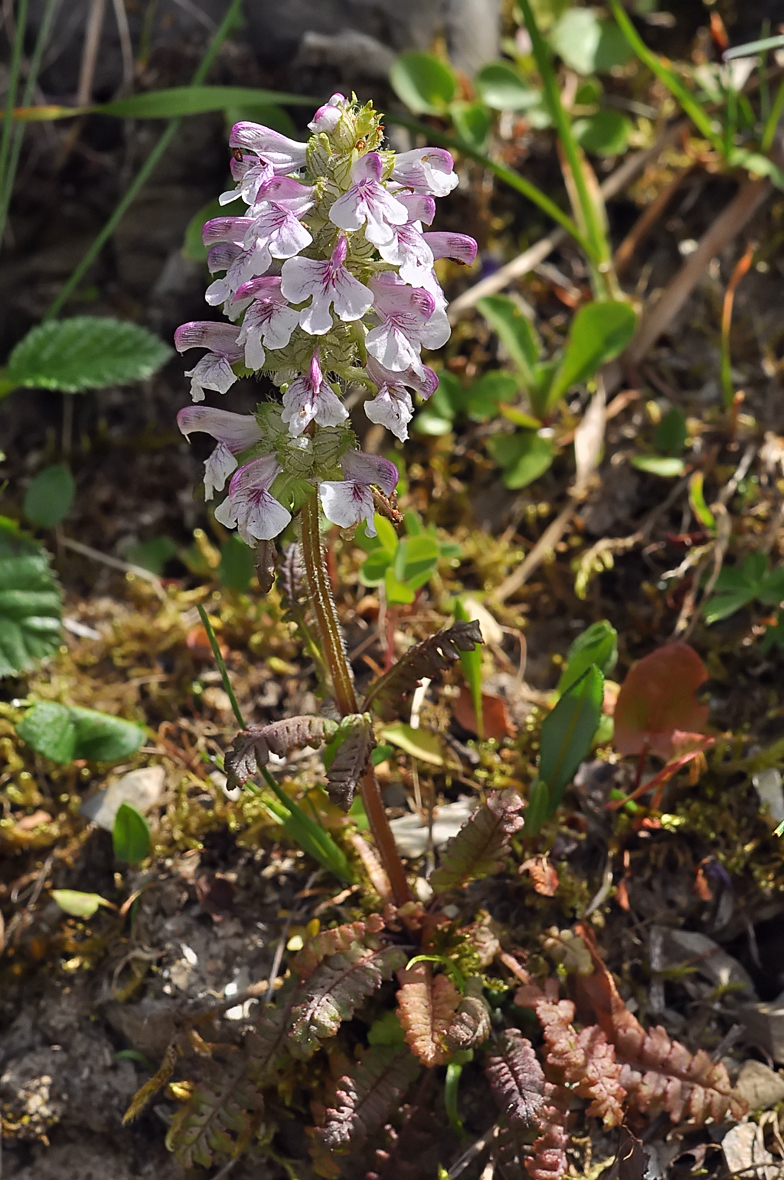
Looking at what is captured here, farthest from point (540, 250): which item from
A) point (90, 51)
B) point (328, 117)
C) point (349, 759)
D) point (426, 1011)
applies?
point (426, 1011)

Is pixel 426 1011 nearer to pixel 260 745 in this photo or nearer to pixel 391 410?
pixel 260 745

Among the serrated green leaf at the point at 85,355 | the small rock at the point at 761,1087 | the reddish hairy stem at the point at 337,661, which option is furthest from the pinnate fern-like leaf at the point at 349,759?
the serrated green leaf at the point at 85,355

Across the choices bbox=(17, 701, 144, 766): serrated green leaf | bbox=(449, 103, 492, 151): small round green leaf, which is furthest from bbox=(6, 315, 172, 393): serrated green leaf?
bbox=(449, 103, 492, 151): small round green leaf

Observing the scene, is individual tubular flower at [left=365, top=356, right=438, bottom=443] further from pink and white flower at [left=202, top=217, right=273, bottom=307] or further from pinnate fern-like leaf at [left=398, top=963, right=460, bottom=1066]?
pinnate fern-like leaf at [left=398, top=963, right=460, bottom=1066]

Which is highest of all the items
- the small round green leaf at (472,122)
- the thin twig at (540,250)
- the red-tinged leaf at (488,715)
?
the small round green leaf at (472,122)

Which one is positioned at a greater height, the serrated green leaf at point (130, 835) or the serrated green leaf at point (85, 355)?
the serrated green leaf at point (85, 355)

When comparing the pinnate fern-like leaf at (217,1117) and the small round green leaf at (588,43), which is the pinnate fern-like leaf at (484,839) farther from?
the small round green leaf at (588,43)

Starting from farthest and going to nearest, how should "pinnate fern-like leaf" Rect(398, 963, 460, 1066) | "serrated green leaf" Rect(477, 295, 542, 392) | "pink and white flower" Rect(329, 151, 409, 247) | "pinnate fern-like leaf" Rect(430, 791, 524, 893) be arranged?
"serrated green leaf" Rect(477, 295, 542, 392) → "pinnate fern-like leaf" Rect(430, 791, 524, 893) → "pinnate fern-like leaf" Rect(398, 963, 460, 1066) → "pink and white flower" Rect(329, 151, 409, 247)
